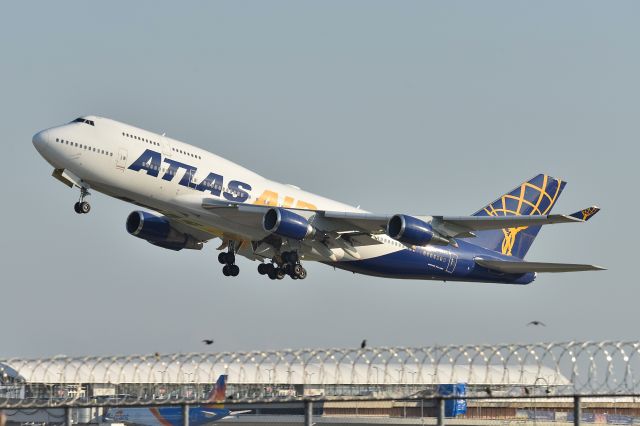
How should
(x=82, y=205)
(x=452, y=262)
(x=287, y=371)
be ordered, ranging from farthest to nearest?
(x=452, y=262), (x=82, y=205), (x=287, y=371)

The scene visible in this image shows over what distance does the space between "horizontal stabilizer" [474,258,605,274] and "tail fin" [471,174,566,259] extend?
271 centimetres

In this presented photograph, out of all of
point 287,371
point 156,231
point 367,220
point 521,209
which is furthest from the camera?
point 521,209

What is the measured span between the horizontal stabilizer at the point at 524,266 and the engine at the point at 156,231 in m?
17.9

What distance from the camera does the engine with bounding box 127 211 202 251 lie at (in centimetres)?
6144

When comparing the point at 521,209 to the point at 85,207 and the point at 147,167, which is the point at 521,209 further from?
the point at 85,207

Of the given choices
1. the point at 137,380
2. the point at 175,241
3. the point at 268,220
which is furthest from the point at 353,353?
the point at 175,241

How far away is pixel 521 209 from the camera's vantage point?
73125 mm

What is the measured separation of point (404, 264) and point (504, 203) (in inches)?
472

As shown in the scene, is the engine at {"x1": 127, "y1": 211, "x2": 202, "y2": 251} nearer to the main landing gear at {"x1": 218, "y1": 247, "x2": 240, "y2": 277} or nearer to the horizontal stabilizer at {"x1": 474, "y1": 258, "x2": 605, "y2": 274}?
the main landing gear at {"x1": 218, "y1": 247, "x2": 240, "y2": 277}

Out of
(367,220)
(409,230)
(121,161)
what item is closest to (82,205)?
(121,161)

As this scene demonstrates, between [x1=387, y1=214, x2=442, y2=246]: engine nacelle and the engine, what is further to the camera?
the engine

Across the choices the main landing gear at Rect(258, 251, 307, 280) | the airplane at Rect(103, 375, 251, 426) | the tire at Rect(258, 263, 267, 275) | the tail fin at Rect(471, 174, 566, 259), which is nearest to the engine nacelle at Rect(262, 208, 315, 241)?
the main landing gear at Rect(258, 251, 307, 280)

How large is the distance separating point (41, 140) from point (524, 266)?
29.6m

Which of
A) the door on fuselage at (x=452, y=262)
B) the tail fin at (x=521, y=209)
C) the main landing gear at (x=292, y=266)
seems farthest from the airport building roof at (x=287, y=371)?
the tail fin at (x=521, y=209)
